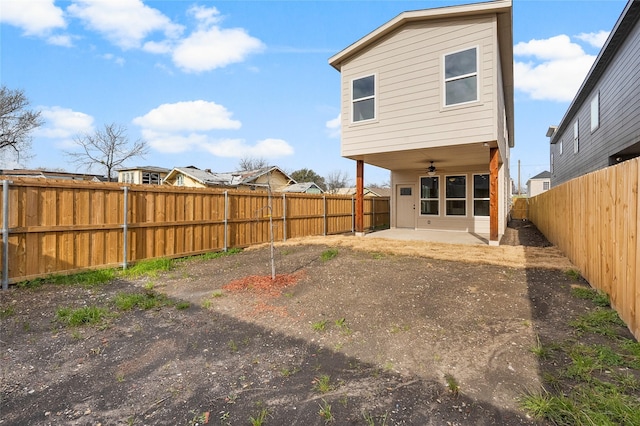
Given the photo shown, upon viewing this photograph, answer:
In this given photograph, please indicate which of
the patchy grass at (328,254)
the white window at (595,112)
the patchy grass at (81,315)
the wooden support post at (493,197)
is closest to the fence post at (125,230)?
the patchy grass at (81,315)

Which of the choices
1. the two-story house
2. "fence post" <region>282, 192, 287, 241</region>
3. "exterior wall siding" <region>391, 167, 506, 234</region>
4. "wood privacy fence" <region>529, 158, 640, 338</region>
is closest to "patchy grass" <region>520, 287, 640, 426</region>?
"wood privacy fence" <region>529, 158, 640, 338</region>

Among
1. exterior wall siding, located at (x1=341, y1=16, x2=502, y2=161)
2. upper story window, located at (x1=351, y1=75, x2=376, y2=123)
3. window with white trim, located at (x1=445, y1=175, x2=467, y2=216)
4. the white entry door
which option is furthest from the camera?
the white entry door

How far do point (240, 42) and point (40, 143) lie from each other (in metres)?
25.6

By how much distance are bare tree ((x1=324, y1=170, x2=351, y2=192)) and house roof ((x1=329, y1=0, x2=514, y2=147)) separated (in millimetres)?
40271

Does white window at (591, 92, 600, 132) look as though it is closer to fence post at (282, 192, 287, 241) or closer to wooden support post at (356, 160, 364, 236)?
wooden support post at (356, 160, 364, 236)

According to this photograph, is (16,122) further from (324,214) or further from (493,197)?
(493,197)

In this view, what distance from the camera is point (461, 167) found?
1234 centimetres

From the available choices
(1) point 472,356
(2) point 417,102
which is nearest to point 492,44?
(2) point 417,102

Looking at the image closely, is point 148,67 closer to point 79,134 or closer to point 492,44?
point 492,44

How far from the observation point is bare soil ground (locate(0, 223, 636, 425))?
2268 millimetres

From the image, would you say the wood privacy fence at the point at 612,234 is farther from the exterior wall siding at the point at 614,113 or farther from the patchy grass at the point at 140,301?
the patchy grass at the point at 140,301

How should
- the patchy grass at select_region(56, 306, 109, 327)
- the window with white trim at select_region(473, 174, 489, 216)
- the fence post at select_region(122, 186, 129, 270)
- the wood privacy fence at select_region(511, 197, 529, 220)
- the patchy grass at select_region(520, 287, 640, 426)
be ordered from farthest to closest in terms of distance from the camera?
the wood privacy fence at select_region(511, 197, 529, 220)
the window with white trim at select_region(473, 174, 489, 216)
the fence post at select_region(122, 186, 129, 270)
the patchy grass at select_region(56, 306, 109, 327)
the patchy grass at select_region(520, 287, 640, 426)

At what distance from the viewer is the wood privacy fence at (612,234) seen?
3.11m

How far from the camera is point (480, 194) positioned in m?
12.1
